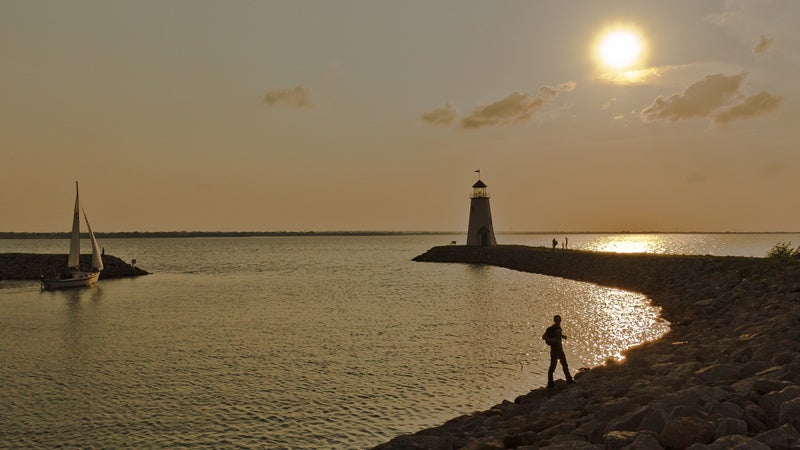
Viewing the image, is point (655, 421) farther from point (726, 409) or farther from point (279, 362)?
point (279, 362)

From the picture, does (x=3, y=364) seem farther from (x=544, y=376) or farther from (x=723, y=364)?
(x=723, y=364)

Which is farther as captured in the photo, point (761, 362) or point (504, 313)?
point (504, 313)

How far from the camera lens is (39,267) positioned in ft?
228

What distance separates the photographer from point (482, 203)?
8500cm

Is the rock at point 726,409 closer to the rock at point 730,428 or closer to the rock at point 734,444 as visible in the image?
the rock at point 730,428

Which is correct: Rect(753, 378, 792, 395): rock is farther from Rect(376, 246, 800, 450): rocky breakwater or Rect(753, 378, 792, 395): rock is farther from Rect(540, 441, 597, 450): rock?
Rect(540, 441, 597, 450): rock

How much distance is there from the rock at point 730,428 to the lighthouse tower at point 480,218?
253 ft

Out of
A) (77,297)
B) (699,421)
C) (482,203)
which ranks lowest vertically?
(77,297)

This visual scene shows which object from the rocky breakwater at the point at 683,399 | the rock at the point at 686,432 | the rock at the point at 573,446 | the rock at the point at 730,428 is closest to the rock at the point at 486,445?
the rocky breakwater at the point at 683,399

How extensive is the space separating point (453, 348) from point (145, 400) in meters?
11.4

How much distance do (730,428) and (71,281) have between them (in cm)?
5933

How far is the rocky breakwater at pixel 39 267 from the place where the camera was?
67312mm

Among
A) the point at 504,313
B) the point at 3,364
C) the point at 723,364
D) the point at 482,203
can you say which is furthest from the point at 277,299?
the point at 482,203

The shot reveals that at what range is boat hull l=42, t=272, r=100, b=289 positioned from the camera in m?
53.2
